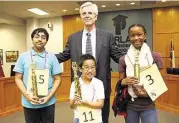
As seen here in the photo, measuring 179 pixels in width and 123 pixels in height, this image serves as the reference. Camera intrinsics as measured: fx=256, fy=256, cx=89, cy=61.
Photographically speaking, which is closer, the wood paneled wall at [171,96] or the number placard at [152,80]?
the number placard at [152,80]

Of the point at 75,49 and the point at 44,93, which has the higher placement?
the point at 75,49

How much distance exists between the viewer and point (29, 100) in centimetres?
201

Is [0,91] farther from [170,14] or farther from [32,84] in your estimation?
[170,14]

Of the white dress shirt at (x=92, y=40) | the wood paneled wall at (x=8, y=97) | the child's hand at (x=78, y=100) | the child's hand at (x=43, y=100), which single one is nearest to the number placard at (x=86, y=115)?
the child's hand at (x=78, y=100)

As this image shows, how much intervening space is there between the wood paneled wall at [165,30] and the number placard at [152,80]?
5564 mm

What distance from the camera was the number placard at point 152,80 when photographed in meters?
1.84

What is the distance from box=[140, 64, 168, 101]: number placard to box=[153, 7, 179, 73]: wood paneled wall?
556 centimetres

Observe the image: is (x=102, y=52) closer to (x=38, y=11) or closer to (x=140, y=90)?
(x=140, y=90)

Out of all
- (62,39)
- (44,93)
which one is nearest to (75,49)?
(44,93)

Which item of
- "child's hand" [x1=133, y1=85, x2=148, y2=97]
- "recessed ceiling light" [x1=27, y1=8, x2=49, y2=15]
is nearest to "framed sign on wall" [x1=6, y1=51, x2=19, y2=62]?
"recessed ceiling light" [x1=27, y1=8, x2=49, y2=15]

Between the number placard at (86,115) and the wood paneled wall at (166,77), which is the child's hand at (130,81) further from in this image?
the wood paneled wall at (166,77)

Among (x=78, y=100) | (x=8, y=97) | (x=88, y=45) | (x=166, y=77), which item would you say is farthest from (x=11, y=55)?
(x=78, y=100)

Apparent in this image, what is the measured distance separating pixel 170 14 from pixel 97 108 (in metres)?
6.03

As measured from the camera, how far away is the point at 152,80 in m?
1.85
